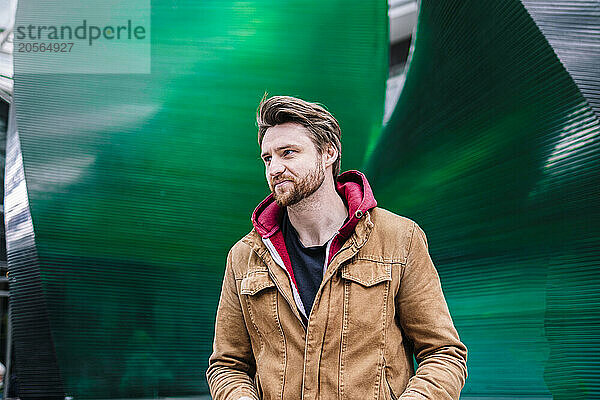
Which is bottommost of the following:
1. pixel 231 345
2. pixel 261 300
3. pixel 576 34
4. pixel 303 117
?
pixel 231 345

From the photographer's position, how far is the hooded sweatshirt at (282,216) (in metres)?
1.51

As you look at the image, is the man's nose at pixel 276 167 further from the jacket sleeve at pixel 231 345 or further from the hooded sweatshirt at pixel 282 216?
the jacket sleeve at pixel 231 345

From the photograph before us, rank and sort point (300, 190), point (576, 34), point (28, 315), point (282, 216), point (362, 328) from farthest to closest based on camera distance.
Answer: point (28, 315), point (576, 34), point (282, 216), point (300, 190), point (362, 328)

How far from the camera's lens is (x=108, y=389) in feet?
14.4

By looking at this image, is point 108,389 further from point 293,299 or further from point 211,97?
point 293,299

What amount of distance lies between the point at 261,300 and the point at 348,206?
13.7 inches

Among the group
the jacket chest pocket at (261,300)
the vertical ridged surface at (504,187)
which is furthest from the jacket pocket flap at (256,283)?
the vertical ridged surface at (504,187)

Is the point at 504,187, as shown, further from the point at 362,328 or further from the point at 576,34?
the point at 362,328

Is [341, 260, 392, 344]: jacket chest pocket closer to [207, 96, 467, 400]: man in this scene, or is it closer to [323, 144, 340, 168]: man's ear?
[207, 96, 467, 400]: man

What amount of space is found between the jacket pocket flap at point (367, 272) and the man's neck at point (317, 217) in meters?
0.14

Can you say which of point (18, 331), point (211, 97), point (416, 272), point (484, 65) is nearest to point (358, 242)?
point (416, 272)

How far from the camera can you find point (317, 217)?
1.59 metres

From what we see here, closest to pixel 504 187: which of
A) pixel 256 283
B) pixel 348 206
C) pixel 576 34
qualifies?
pixel 576 34

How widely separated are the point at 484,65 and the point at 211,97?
6.43ft
